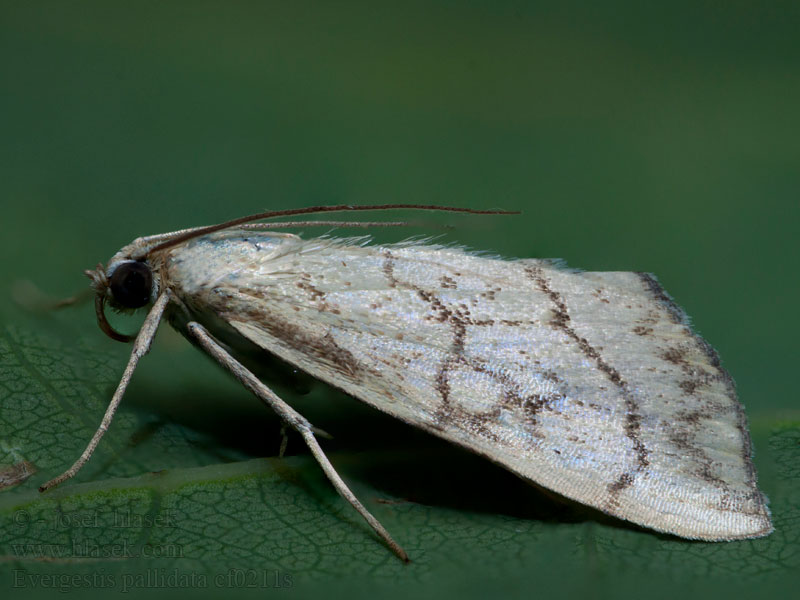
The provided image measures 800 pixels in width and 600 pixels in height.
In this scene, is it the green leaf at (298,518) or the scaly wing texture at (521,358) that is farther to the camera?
the scaly wing texture at (521,358)

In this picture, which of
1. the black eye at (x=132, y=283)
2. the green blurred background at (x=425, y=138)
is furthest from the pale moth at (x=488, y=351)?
the green blurred background at (x=425, y=138)

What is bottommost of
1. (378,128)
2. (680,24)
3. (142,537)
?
(142,537)

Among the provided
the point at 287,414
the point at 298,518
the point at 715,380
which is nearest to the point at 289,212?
the point at 287,414

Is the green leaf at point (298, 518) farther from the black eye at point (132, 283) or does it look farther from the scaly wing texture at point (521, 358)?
the black eye at point (132, 283)

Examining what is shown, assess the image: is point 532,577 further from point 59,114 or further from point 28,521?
point 59,114

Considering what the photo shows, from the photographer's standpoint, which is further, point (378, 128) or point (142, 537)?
point (378, 128)

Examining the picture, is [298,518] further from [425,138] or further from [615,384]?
[425,138]

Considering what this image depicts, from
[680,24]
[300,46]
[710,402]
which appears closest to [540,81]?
[680,24]
